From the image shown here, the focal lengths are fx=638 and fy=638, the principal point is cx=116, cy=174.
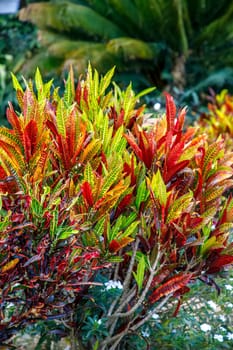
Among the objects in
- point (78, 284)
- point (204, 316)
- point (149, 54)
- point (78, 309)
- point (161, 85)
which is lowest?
point (161, 85)

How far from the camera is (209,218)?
7.97ft

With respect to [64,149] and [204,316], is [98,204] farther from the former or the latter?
[204,316]

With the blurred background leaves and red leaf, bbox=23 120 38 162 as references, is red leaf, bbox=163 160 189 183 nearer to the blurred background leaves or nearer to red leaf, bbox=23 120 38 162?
red leaf, bbox=23 120 38 162

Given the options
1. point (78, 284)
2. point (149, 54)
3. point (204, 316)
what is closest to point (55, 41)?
point (149, 54)

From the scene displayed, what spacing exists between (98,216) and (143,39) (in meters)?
8.33

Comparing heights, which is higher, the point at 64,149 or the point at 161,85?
the point at 64,149

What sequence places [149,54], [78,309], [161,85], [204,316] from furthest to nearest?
[161,85], [149,54], [204,316], [78,309]

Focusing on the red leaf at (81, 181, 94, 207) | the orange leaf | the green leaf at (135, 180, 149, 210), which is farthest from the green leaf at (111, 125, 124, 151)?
the orange leaf

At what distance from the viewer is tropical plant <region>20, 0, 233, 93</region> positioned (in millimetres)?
9320

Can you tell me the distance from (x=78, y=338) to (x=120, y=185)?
0.81 meters

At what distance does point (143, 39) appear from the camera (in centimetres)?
1030

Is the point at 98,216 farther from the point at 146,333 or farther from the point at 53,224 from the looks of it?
the point at 146,333

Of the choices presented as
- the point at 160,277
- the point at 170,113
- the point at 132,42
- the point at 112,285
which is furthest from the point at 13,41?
the point at 160,277

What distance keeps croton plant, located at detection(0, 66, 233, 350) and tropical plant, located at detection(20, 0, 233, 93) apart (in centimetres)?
654
